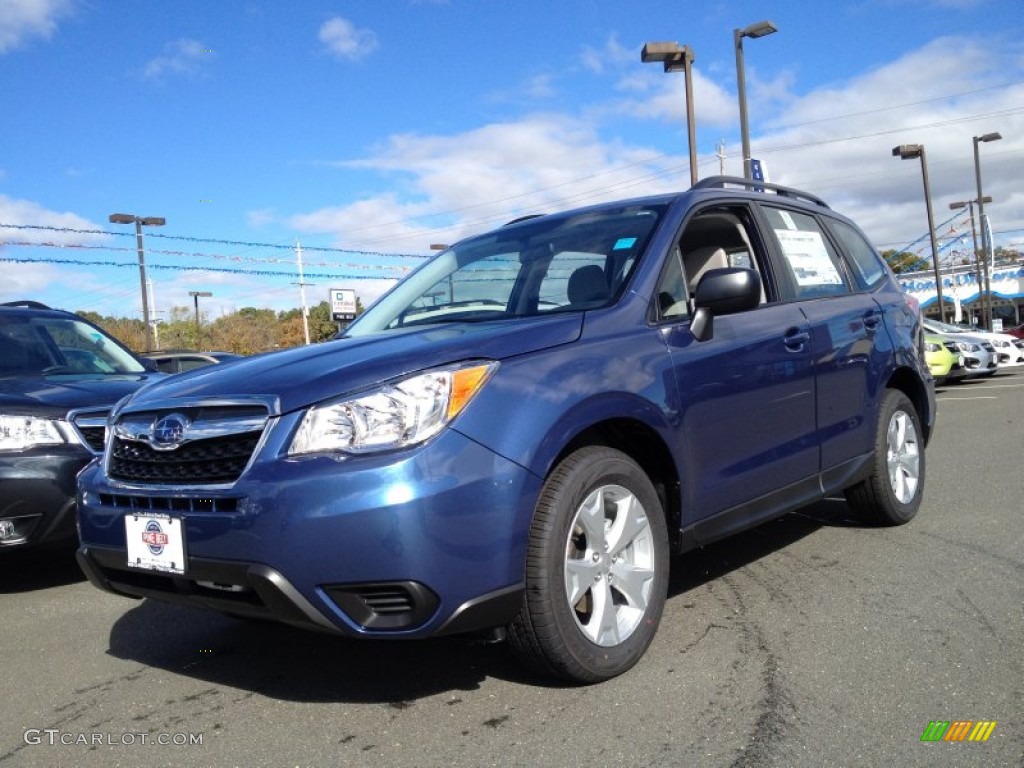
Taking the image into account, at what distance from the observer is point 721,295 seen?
11.4ft

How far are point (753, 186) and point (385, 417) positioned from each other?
2.79 m

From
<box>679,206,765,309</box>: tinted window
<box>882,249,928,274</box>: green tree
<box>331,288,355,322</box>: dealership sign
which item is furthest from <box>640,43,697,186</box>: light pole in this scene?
<box>882,249,928,274</box>: green tree

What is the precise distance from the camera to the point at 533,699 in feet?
9.74

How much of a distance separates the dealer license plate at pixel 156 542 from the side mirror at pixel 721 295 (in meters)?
2.07

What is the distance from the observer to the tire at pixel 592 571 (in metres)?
2.81

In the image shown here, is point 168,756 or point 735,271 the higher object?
point 735,271

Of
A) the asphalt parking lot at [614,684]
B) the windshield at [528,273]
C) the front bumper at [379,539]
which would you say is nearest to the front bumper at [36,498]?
the asphalt parking lot at [614,684]

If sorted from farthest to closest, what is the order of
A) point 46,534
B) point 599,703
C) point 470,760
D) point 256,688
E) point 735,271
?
point 46,534 < point 735,271 < point 256,688 < point 599,703 < point 470,760

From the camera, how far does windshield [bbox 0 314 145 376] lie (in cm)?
573

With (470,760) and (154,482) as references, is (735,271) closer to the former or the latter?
(470,760)

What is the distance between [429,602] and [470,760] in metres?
0.47

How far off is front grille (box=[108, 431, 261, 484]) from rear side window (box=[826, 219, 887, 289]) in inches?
146

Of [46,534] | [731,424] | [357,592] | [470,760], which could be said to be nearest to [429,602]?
[357,592]

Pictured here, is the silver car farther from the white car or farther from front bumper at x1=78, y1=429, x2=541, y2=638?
front bumper at x1=78, y1=429, x2=541, y2=638
